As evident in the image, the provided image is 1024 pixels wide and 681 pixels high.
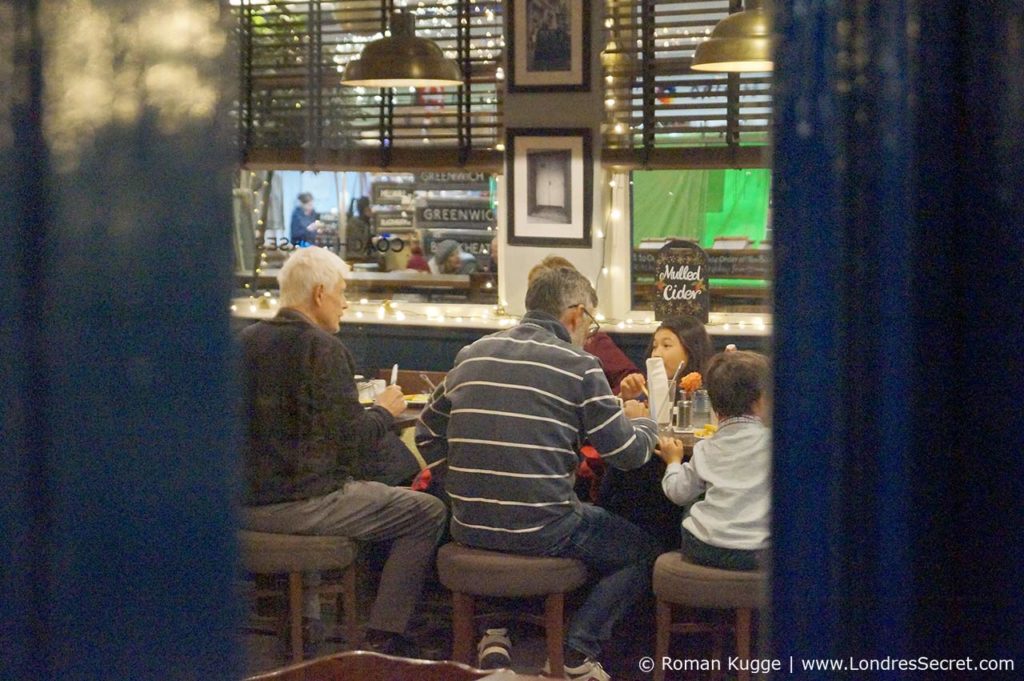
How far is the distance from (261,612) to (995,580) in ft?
11.5

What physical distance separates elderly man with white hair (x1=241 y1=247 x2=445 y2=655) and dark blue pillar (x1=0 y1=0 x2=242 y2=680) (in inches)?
102

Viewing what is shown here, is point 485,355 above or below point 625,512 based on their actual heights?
above

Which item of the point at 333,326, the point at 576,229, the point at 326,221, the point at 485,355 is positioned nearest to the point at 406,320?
the point at 576,229

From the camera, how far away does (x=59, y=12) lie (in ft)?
2.78

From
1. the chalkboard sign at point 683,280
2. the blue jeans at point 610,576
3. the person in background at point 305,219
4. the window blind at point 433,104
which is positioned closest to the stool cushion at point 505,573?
the blue jeans at point 610,576

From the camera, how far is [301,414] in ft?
12.4

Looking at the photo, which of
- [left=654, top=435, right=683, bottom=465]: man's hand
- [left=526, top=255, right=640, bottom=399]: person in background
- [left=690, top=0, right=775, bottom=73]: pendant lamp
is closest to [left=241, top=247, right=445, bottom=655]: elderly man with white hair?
[left=654, top=435, right=683, bottom=465]: man's hand

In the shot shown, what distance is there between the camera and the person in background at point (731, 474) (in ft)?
10.5

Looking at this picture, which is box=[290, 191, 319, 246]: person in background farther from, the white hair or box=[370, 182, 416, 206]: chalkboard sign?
the white hair

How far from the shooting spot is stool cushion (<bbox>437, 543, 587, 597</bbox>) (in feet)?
11.2

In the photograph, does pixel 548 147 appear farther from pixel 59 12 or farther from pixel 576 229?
pixel 59 12

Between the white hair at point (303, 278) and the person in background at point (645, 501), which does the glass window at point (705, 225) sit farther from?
the white hair at point (303, 278)

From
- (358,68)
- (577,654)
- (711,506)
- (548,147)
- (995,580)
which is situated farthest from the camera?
(548,147)

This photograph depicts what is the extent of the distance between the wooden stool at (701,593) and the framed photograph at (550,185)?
2.98 m
